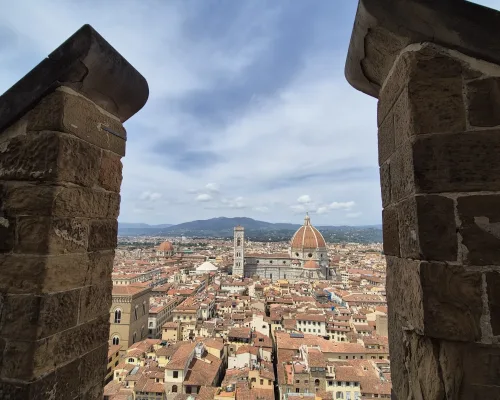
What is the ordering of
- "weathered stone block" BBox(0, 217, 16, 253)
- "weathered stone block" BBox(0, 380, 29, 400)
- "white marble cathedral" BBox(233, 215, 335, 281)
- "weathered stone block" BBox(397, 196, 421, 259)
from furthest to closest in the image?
"white marble cathedral" BBox(233, 215, 335, 281) → "weathered stone block" BBox(0, 217, 16, 253) → "weathered stone block" BBox(0, 380, 29, 400) → "weathered stone block" BBox(397, 196, 421, 259)

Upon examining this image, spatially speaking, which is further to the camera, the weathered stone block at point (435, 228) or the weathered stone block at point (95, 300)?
the weathered stone block at point (95, 300)

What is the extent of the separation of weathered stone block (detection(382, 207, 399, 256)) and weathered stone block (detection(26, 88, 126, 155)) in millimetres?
1532

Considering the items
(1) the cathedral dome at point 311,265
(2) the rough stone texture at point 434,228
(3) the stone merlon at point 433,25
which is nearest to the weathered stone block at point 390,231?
(2) the rough stone texture at point 434,228

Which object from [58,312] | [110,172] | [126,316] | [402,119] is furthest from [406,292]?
[126,316]

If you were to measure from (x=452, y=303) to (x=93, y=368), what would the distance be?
1.72 meters

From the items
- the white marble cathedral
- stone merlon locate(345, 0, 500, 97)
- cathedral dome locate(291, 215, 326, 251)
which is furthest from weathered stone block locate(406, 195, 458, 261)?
cathedral dome locate(291, 215, 326, 251)

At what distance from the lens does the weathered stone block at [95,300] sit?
5.75ft

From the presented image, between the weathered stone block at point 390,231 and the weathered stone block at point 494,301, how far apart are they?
38 centimetres

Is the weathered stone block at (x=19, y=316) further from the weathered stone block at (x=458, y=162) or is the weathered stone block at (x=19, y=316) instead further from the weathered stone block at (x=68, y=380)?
the weathered stone block at (x=458, y=162)

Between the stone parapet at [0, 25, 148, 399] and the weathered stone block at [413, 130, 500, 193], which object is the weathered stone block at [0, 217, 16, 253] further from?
the weathered stone block at [413, 130, 500, 193]

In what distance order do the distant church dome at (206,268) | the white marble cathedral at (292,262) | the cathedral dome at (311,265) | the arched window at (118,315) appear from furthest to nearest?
the white marble cathedral at (292,262), the distant church dome at (206,268), the cathedral dome at (311,265), the arched window at (118,315)

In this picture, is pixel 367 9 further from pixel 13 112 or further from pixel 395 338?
pixel 13 112

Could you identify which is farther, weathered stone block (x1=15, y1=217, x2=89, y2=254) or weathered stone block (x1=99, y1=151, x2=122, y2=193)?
weathered stone block (x1=99, y1=151, x2=122, y2=193)

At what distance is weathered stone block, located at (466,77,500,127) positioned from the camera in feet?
4.13
